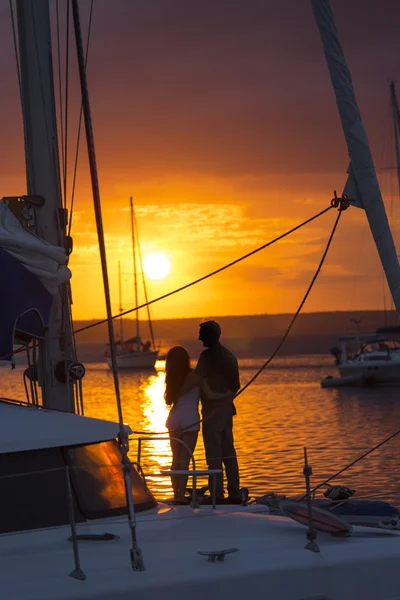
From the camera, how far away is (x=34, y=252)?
9.55m

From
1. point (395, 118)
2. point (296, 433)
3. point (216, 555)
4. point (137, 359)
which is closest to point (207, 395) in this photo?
point (216, 555)

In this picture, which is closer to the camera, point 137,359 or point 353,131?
point 353,131

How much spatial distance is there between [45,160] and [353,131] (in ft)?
10.0

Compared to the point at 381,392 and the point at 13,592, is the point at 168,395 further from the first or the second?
the point at 381,392

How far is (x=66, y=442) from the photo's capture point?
783 cm

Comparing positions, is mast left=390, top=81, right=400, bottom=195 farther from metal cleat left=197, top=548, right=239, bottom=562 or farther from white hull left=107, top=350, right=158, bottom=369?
white hull left=107, top=350, right=158, bottom=369

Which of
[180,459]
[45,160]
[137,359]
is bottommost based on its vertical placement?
[180,459]

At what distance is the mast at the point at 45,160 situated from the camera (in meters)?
10.3

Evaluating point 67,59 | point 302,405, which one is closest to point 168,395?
point 67,59

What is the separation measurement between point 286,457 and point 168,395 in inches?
592

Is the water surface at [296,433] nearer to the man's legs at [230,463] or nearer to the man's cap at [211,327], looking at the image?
the man's legs at [230,463]

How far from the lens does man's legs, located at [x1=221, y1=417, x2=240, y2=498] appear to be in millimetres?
12012

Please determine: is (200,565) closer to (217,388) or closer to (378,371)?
(217,388)

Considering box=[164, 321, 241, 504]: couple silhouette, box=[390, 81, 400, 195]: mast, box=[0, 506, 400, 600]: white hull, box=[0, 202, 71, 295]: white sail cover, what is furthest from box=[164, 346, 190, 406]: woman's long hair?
box=[390, 81, 400, 195]: mast
